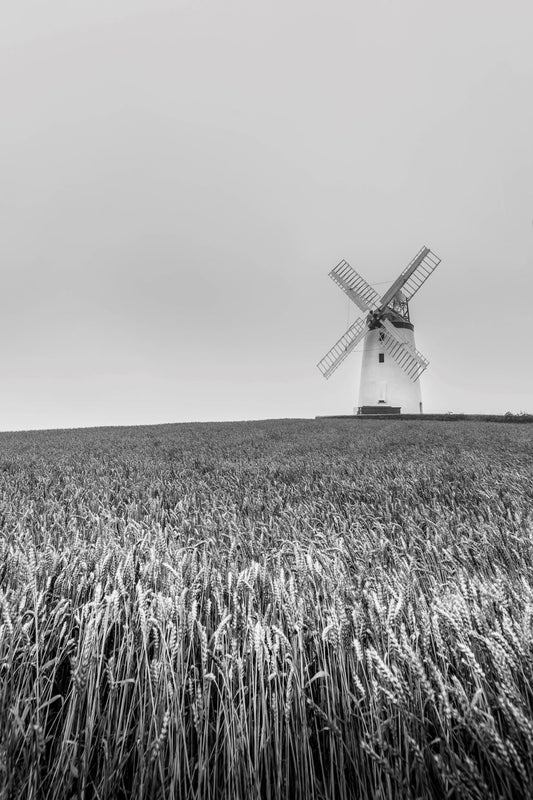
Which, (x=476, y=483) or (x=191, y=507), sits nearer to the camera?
(x=191, y=507)

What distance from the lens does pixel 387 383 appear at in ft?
142

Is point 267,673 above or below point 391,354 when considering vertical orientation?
below

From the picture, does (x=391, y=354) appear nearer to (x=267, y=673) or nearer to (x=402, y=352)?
(x=402, y=352)

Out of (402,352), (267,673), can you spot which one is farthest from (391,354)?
(267,673)

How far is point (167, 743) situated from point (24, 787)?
1.06ft

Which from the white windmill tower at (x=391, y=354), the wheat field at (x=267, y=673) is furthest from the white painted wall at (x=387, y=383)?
the wheat field at (x=267, y=673)

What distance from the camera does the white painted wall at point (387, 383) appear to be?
43.1 meters

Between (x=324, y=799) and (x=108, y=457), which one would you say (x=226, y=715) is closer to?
(x=324, y=799)

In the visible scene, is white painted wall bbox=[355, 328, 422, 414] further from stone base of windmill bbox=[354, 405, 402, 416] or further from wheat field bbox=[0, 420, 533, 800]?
wheat field bbox=[0, 420, 533, 800]

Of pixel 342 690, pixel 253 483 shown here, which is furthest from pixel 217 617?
pixel 253 483

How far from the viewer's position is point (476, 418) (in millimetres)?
33906

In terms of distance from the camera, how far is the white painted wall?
4312cm

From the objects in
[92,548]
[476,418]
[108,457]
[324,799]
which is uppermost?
[476,418]

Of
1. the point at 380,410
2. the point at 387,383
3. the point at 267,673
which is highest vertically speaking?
the point at 387,383
